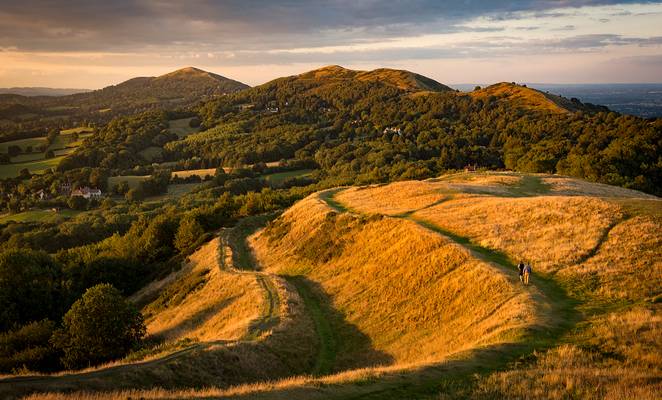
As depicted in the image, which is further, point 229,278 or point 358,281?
point 229,278

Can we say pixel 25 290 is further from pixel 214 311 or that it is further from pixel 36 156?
pixel 36 156

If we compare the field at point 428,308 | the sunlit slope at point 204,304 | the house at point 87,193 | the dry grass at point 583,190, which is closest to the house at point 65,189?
the house at point 87,193

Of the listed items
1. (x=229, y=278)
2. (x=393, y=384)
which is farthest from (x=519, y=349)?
(x=229, y=278)

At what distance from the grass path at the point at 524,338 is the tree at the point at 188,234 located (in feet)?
148

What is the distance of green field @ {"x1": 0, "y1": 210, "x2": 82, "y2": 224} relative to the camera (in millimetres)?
115188

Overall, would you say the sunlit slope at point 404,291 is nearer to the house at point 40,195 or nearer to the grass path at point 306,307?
the grass path at point 306,307

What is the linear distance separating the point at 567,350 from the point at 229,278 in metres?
33.8

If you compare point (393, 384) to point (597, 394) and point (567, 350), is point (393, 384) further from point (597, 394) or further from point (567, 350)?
point (567, 350)

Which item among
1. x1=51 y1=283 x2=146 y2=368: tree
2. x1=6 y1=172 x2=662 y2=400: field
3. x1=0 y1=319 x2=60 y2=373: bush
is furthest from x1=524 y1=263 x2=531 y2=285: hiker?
x1=0 y1=319 x2=60 y2=373: bush

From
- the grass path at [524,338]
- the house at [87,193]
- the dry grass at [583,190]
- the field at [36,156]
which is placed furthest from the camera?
the field at [36,156]

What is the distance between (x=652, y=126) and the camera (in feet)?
380

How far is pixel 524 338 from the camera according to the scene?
21750 millimetres

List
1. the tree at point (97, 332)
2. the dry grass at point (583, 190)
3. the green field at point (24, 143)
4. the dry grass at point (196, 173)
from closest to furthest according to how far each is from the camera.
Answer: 1. the tree at point (97, 332)
2. the dry grass at point (583, 190)
3. the dry grass at point (196, 173)
4. the green field at point (24, 143)

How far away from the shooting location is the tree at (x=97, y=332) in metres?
33.9
